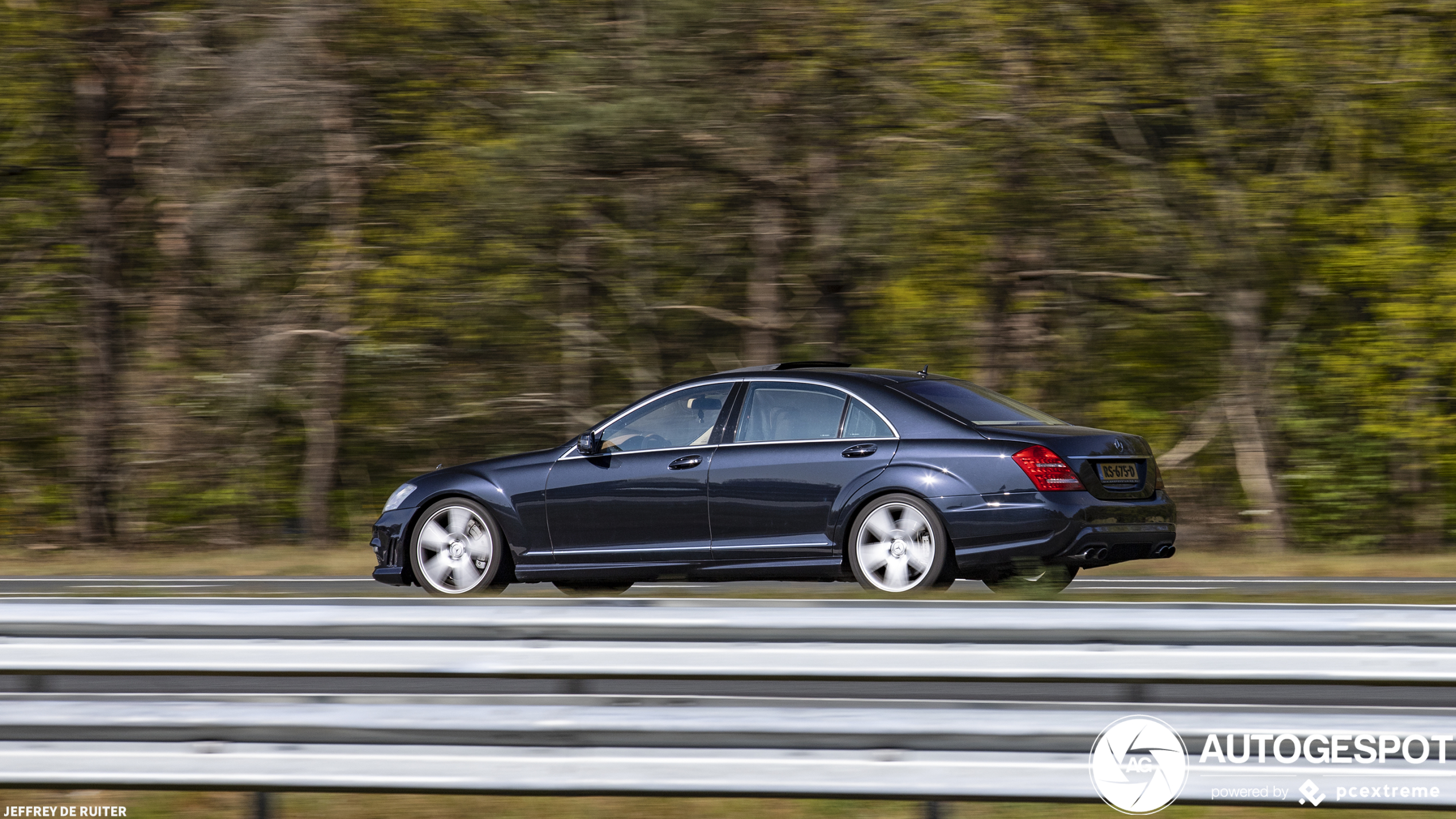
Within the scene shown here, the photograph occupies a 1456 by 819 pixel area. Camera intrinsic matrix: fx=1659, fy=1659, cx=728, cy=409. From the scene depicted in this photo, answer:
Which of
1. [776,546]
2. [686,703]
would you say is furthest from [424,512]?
[686,703]

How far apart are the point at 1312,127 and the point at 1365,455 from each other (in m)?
3.48

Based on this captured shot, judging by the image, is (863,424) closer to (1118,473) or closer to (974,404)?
(974,404)

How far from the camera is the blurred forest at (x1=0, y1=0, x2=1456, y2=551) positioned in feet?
55.9

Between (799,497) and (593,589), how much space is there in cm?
215

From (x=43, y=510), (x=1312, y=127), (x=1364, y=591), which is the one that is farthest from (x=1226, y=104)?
(x=43, y=510)

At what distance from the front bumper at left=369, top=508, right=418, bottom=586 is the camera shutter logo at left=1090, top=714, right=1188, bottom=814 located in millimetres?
6925

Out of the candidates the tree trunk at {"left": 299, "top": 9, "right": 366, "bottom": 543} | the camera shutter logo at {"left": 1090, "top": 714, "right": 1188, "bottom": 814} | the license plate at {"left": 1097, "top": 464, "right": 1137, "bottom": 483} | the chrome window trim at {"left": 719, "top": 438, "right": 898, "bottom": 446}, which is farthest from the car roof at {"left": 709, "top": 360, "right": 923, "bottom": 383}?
the tree trunk at {"left": 299, "top": 9, "right": 366, "bottom": 543}

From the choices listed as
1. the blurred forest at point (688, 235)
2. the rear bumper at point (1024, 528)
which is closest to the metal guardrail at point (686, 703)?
the rear bumper at point (1024, 528)

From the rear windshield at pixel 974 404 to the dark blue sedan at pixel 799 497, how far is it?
18 mm

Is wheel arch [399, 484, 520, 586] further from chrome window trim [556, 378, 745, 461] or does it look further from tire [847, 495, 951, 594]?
tire [847, 495, 951, 594]

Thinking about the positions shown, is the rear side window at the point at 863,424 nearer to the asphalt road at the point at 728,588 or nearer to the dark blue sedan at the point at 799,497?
the dark blue sedan at the point at 799,497

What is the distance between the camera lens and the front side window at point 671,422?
10.2 m

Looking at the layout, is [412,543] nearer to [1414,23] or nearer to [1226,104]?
[1226,104]

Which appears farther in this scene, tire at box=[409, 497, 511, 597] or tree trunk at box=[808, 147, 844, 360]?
tree trunk at box=[808, 147, 844, 360]
